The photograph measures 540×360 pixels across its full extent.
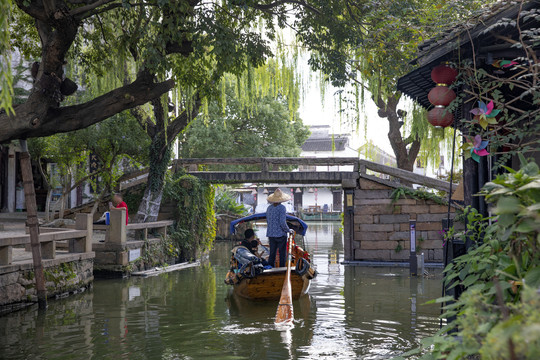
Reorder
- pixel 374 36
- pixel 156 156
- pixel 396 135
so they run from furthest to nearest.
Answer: pixel 396 135
pixel 156 156
pixel 374 36

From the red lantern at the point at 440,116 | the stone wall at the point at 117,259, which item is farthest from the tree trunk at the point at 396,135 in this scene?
the red lantern at the point at 440,116

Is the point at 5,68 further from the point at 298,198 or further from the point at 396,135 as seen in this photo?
the point at 298,198

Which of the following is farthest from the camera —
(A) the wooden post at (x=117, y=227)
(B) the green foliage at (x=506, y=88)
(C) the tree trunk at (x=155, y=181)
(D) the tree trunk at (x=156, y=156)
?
(C) the tree trunk at (x=155, y=181)

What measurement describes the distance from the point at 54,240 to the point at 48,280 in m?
0.75

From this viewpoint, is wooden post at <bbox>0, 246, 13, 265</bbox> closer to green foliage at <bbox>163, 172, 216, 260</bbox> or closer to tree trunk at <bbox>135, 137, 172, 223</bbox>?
tree trunk at <bbox>135, 137, 172, 223</bbox>

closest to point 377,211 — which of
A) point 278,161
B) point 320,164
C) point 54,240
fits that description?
point 320,164

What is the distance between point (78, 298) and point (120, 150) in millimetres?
7538

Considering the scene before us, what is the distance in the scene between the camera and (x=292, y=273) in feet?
35.7

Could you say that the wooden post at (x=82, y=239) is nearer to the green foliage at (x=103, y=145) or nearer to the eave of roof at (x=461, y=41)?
the green foliage at (x=103, y=145)

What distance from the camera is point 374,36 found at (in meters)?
9.02

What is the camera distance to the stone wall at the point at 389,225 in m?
17.2

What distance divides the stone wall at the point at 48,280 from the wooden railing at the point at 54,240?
19cm

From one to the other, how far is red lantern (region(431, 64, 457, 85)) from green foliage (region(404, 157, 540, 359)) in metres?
2.38

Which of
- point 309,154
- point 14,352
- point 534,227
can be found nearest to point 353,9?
point 14,352
